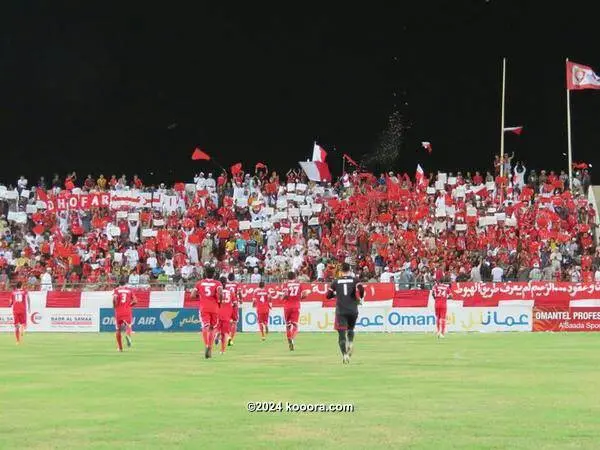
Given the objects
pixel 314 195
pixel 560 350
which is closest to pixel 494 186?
pixel 314 195

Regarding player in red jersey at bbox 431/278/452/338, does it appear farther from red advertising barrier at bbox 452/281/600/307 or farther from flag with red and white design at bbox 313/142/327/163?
flag with red and white design at bbox 313/142/327/163

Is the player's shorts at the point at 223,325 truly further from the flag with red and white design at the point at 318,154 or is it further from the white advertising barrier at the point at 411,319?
the flag with red and white design at the point at 318,154

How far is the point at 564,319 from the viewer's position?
44.9 meters

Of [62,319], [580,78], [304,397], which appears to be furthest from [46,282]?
[304,397]

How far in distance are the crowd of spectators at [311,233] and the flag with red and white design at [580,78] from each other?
5.97 metres

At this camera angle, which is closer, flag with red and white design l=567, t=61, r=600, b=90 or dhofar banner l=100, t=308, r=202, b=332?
dhofar banner l=100, t=308, r=202, b=332

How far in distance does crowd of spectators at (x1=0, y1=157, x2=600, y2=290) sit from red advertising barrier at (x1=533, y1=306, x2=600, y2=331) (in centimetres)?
128

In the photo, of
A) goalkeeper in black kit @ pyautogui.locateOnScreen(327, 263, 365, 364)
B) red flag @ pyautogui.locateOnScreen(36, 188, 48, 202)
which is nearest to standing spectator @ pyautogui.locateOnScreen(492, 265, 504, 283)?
goalkeeper in black kit @ pyautogui.locateOnScreen(327, 263, 365, 364)

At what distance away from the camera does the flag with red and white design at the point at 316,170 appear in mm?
60062

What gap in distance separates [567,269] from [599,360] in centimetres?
2043

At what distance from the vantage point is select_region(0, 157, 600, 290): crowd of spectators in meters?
46.8

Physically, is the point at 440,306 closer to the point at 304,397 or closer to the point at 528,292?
the point at 528,292

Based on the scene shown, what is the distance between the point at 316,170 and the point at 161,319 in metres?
16.4

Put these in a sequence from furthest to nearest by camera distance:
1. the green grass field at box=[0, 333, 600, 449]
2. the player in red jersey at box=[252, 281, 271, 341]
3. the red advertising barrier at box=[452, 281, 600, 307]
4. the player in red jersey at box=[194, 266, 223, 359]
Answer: the red advertising barrier at box=[452, 281, 600, 307], the player in red jersey at box=[252, 281, 271, 341], the player in red jersey at box=[194, 266, 223, 359], the green grass field at box=[0, 333, 600, 449]
